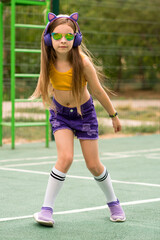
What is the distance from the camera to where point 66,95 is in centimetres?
512

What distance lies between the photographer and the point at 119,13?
97.3ft

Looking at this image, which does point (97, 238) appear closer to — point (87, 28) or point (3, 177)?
point (3, 177)

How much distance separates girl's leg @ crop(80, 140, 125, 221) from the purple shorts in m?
0.08

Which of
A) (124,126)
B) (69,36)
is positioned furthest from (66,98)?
(124,126)

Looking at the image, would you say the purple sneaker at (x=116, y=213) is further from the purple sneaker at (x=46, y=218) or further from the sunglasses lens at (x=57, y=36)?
the sunglasses lens at (x=57, y=36)

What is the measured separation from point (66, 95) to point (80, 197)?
172 centimetres

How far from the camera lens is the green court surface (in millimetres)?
4859

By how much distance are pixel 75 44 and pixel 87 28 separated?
1773 cm

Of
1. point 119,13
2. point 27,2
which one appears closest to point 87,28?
point 119,13

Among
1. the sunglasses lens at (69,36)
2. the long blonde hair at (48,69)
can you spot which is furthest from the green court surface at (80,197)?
the sunglasses lens at (69,36)

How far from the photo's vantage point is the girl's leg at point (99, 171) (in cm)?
516

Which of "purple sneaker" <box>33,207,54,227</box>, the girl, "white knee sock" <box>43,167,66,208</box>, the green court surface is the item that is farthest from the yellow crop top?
the green court surface

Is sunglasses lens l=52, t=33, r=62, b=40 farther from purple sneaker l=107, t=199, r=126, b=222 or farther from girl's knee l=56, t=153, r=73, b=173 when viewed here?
purple sneaker l=107, t=199, r=126, b=222

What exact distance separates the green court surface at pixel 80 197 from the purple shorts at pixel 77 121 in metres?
0.82
